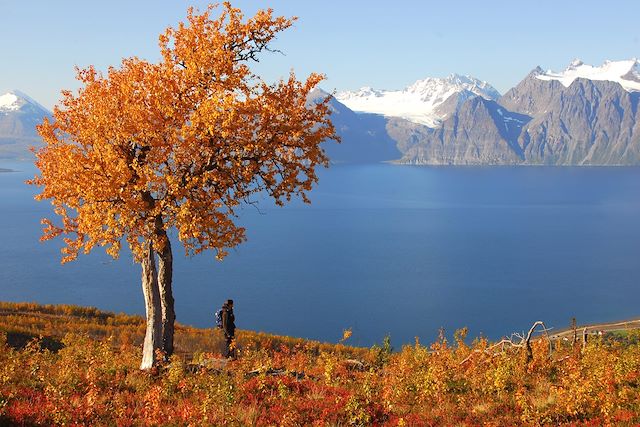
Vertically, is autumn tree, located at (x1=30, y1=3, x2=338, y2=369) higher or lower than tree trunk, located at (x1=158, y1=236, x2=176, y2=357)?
Result: higher

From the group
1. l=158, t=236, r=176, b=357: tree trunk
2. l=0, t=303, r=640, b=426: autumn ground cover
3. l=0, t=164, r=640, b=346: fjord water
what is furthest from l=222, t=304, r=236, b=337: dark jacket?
l=0, t=164, r=640, b=346: fjord water

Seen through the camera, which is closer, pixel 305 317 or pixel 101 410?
pixel 101 410

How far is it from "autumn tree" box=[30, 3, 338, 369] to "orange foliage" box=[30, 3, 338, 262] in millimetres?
31

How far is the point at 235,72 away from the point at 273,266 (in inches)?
3915

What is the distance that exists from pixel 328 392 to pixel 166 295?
663 cm

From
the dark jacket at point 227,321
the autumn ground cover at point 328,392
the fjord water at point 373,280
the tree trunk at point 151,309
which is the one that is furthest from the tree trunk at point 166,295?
the fjord water at point 373,280

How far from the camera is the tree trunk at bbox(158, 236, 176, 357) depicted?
57.7 ft

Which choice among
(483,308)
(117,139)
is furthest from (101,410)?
(483,308)

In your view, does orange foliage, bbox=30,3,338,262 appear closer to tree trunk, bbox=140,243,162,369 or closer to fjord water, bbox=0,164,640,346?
tree trunk, bbox=140,243,162,369

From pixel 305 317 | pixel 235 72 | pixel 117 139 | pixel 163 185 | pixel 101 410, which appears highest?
pixel 235 72

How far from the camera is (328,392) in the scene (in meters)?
14.1

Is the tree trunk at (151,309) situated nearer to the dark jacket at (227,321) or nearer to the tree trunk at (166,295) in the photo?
the tree trunk at (166,295)

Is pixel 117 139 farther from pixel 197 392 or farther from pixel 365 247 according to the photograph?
pixel 365 247

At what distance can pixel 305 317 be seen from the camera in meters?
86.0
